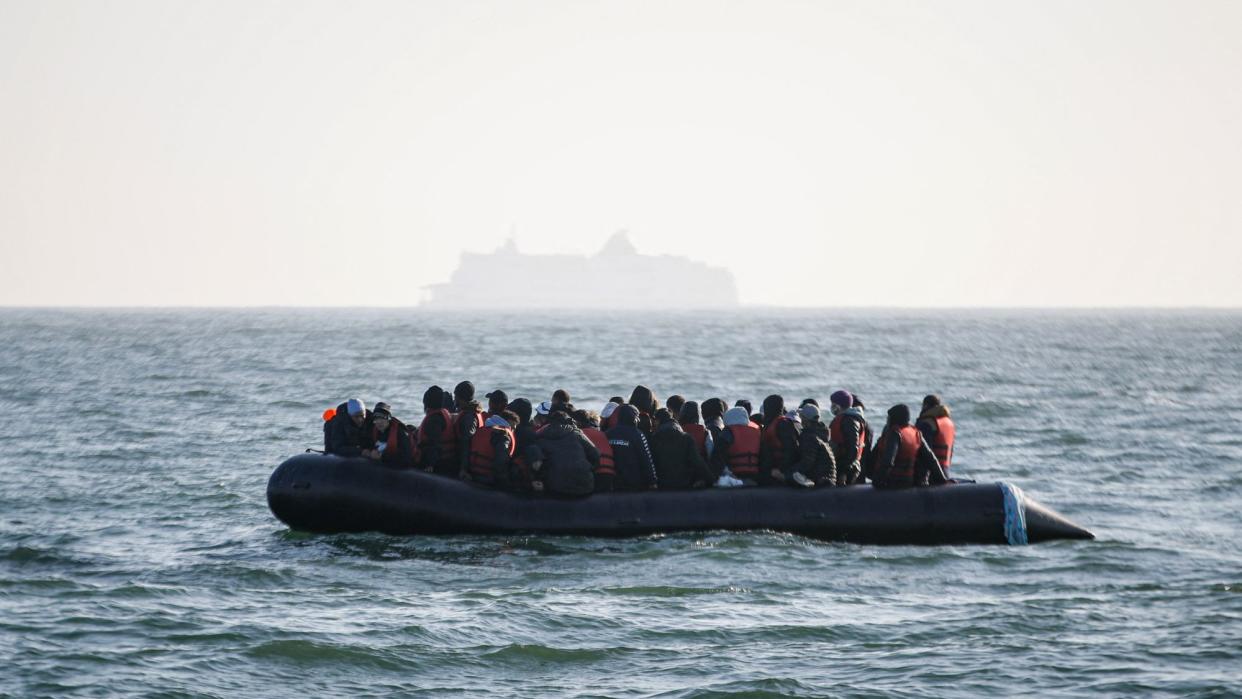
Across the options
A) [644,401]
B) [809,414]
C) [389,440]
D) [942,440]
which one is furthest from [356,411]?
[942,440]

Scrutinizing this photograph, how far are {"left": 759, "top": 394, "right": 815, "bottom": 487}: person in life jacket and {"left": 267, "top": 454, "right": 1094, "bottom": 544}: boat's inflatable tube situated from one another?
206mm

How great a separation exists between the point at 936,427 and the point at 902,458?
79cm

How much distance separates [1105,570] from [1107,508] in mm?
5019

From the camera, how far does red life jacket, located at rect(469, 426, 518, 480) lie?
15672 mm

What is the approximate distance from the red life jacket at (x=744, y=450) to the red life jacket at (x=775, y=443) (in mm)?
133

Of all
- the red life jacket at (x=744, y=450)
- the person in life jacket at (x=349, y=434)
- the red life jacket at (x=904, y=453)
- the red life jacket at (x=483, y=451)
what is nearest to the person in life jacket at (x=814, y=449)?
the red life jacket at (x=744, y=450)

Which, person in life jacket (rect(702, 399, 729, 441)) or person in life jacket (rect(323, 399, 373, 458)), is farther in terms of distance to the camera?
person in life jacket (rect(702, 399, 729, 441))

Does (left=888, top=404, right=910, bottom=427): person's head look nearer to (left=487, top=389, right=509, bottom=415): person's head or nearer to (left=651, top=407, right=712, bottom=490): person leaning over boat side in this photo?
(left=651, top=407, right=712, bottom=490): person leaning over boat side

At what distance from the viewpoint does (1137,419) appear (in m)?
34.7

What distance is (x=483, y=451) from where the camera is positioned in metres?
15.7

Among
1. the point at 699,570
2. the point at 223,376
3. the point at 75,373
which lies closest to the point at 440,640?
the point at 699,570

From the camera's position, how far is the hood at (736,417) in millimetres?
15984

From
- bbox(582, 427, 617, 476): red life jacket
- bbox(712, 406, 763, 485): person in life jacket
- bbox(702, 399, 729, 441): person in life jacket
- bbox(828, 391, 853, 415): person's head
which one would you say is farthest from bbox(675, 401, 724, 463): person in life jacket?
bbox(828, 391, 853, 415): person's head

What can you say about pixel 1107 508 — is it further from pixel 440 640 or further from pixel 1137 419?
pixel 1137 419
